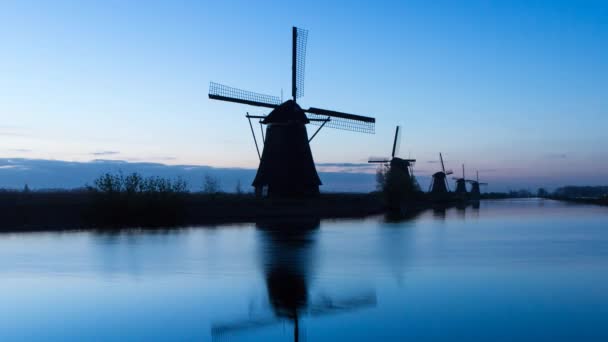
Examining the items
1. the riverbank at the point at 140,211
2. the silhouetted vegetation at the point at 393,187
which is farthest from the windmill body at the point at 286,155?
the silhouetted vegetation at the point at 393,187

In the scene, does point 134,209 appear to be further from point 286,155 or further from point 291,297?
point 291,297

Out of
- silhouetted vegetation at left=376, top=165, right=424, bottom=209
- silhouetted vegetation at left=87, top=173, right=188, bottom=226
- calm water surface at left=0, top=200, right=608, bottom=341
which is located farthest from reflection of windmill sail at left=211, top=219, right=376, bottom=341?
silhouetted vegetation at left=376, top=165, right=424, bottom=209

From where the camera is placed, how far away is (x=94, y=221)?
1367 inches

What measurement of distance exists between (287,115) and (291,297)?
31388mm

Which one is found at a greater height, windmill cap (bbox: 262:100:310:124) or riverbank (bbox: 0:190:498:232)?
windmill cap (bbox: 262:100:310:124)

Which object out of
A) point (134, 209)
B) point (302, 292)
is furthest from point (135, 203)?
point (302, 292)

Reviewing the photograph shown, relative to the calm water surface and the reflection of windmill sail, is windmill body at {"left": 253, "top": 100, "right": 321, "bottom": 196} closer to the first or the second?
the calm water surface

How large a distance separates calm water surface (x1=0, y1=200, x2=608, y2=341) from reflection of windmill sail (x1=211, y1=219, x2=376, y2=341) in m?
0.03

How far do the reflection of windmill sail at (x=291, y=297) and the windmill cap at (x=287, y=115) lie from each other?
833 inches

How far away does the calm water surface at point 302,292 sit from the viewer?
9422 mm

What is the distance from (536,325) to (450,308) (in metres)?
1.71

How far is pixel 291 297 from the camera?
12.0 meters

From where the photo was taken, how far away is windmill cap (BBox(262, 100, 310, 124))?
4253 centimetres

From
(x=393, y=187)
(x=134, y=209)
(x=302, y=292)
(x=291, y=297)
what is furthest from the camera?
(x=393, y=187)
